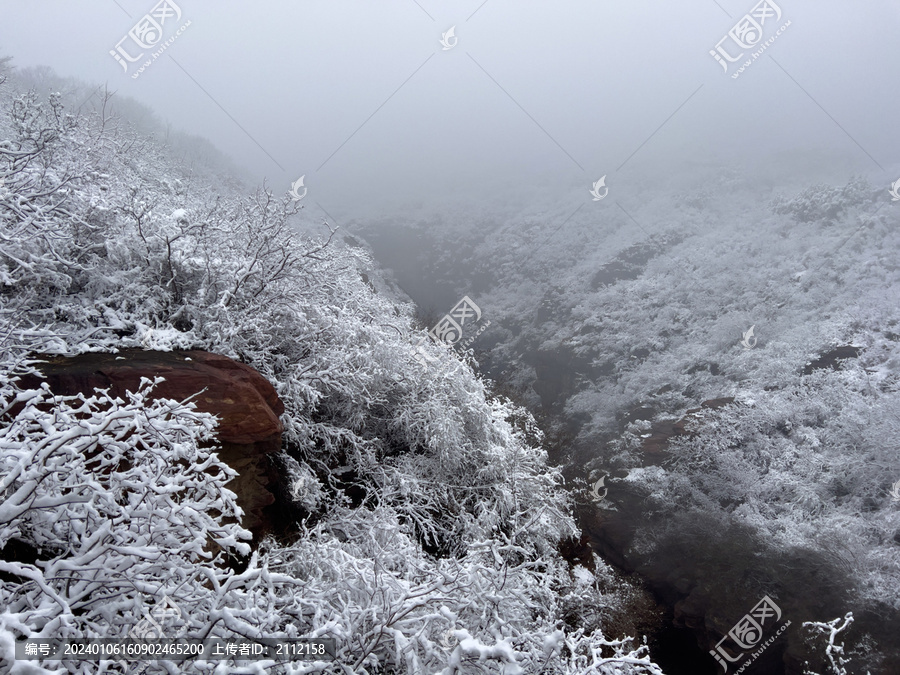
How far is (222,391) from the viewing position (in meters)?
4.94

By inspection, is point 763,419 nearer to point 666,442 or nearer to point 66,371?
point 666,442

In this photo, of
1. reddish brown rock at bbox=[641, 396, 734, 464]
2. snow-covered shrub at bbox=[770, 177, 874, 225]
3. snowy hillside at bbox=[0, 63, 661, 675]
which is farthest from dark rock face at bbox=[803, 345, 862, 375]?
snow-covered shrub at bbox=[770, 177, 874, 225]

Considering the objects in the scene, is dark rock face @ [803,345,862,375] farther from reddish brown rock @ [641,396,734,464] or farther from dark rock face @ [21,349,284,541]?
dark rock face @ [21,349,284,541]

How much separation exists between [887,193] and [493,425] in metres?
26.9

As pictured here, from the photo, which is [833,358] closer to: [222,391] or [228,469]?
[222,391]

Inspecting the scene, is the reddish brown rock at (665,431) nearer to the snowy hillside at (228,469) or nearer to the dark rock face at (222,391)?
the snowy hillside at (228,469)

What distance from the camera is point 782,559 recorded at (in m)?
10.5

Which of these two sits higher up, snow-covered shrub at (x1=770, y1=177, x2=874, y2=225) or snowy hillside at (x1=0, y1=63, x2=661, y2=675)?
snow-covered shrub at (x1=770, y1=177, x2=874, y2=225)

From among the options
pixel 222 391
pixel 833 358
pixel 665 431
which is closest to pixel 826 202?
pixel 833 358

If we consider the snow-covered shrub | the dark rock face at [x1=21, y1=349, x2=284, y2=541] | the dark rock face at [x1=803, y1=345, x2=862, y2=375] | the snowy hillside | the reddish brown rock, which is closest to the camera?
the snowy hillside

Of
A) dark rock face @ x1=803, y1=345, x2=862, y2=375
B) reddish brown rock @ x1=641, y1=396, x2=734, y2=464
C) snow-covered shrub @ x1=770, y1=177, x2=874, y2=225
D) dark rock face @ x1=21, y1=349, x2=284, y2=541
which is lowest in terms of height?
dark rock face @ x1=21, y1=349, x2=284, y2=541

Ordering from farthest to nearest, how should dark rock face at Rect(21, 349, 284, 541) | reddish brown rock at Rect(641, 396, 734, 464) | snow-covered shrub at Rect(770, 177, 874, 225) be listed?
snow-covered shrub at Rect(770, 177, 874, 225) → reddish brown rock at Rect(641, 396, 734, 464) → dark rock face at Rect(21, 349, 284, 541)

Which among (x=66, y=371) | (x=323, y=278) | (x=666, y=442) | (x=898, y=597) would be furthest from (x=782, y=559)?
(x=66, y=371)

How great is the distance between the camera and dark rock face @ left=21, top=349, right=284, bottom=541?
441 cm
